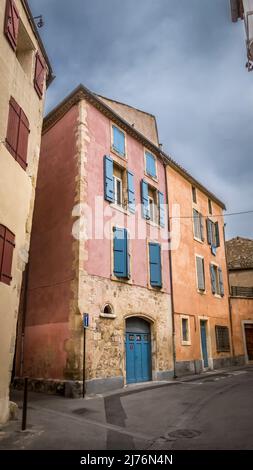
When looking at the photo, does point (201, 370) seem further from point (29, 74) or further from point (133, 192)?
point (29, 74)

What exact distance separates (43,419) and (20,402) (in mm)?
2377

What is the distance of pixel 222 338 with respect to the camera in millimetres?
19797

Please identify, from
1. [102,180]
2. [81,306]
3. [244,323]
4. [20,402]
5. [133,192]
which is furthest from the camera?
[244,323]

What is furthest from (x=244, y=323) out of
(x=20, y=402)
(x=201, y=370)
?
(x=20, y=402)

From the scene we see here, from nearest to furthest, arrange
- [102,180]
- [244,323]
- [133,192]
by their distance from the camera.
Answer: [102,180] → [133,192] → [244,323]

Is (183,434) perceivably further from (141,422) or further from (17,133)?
(17,133)

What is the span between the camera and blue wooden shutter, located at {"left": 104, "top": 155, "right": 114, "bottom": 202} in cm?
1323

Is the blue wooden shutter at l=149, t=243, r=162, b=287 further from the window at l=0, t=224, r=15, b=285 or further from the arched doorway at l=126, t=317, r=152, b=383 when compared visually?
the window at l=0, t=224, r=15, b=285

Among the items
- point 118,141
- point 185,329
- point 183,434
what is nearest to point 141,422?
point 183,434

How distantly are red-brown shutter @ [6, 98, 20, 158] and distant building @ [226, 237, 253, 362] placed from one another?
1728cm

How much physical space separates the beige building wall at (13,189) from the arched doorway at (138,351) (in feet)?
19.9

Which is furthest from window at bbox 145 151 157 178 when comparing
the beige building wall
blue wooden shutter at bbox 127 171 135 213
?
the beige building wall

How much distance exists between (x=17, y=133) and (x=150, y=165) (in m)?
8.97

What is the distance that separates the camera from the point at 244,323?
70.9ft
